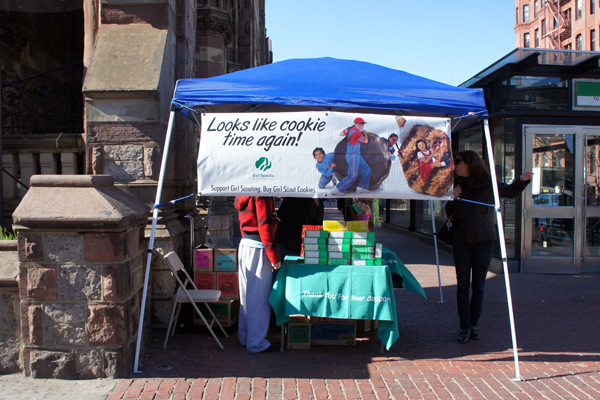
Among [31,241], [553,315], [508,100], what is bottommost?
[553,315]

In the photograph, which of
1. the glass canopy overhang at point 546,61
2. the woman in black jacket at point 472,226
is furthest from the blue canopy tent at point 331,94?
the glass canopy overhang at point 546,61

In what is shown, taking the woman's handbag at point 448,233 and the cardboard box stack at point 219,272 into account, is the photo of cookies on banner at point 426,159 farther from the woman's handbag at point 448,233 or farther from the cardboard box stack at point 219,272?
the cardboard box stack at point 219,272

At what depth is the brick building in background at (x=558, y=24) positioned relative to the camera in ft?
125

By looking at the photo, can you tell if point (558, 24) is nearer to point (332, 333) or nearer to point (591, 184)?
point (591, 184)

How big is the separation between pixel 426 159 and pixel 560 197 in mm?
5455

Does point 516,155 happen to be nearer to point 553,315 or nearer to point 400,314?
point 553,315

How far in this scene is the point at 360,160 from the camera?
164 inches

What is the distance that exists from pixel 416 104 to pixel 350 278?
5.48 ft

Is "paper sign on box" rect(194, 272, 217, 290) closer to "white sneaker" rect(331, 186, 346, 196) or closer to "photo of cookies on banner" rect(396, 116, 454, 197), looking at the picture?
"white sneaker" rect(331, 186, 346, 196)

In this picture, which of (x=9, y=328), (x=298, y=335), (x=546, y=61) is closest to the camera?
(x=9, y=328)

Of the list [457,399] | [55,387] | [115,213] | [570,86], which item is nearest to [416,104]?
[457,399]

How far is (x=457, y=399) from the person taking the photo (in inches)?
138

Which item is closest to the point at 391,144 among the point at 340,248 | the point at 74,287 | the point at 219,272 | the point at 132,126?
the point at 340,248

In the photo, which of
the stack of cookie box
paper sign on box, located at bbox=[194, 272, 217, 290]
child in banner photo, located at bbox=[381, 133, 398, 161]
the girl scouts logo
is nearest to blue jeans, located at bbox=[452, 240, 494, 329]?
the stack of cookie box
